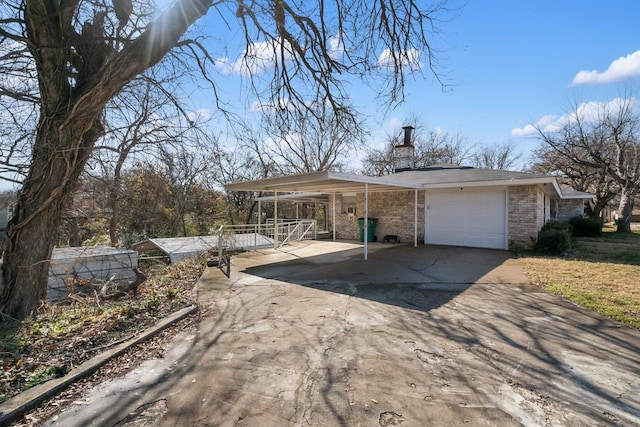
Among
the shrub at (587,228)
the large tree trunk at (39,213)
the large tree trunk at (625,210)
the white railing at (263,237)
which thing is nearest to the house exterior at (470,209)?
the white railing at (263,237)

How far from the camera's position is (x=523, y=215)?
10.3 m

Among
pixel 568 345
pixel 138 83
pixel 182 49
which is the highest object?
pixel 182 49

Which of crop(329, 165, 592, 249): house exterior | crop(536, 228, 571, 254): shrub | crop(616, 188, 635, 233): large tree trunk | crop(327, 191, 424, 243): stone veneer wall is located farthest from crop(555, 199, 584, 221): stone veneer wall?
crop(327, 191, 424, 243): stone veneer wall

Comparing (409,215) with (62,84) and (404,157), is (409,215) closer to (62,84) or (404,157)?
A: (404,157)

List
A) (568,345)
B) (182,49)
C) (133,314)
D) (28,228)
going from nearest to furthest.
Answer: (568,345) → (133,314) → (28,228) → (182,49)

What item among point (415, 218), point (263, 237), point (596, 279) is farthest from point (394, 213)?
point (596, 279)

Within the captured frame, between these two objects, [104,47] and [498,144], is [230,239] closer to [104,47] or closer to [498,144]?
[104,47]

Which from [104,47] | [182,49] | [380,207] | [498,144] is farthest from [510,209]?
[498,144]

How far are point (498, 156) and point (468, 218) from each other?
Result: 26.9 meters

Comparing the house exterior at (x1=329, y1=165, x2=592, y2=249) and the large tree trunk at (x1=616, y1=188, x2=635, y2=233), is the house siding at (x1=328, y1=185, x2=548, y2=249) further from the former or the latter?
the large tree trunk at (x1=616, y1=188, x2=635, y2=233)

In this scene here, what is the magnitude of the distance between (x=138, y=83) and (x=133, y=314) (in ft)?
14.2

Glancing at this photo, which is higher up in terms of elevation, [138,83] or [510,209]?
[138,83]

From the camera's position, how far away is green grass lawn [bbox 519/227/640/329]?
4773 mm

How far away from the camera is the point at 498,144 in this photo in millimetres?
33938
